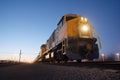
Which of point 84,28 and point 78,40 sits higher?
point 84,28

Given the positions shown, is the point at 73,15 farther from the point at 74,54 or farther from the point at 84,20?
the point at 74,54

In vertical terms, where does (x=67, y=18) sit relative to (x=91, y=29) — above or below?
above

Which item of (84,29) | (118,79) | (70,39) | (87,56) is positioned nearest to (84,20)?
(84,29)

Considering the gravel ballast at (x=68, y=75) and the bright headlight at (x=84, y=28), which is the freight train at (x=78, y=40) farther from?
the gravel ballast at (x=68, y=75)

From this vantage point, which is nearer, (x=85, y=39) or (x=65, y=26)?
(x=85, y=39)

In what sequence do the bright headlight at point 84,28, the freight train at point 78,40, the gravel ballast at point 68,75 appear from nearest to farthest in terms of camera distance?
1. the gravel ballast at point 68,75
2. the freight train at point 78,40
3. the bright headlight at point 84,28

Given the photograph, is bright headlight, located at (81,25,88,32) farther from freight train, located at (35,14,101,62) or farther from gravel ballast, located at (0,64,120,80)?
gravel ballast, located at (0,64,120,80)

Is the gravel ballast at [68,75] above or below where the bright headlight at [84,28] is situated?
below

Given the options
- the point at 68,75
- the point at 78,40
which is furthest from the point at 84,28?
the point at 68,75

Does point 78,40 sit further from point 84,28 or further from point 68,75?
point 68,75

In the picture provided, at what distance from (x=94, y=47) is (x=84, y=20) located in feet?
8.65

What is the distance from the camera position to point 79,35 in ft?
37.2

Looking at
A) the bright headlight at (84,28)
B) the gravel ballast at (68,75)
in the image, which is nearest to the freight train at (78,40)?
the bright headlight at (84,28)

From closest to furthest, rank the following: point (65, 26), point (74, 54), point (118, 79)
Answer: point (118, 79)
point (74, 54)
point (65, 26)
